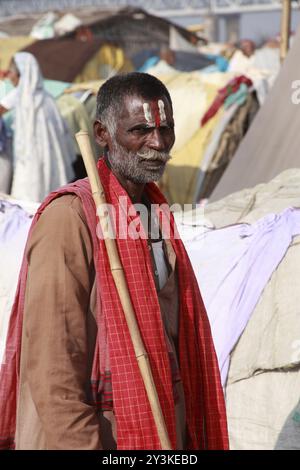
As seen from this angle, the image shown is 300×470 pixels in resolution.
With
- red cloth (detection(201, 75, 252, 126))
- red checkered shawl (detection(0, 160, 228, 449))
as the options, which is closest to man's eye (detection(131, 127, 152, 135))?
red checkered shawl (detection(0, 160, 228, 449))

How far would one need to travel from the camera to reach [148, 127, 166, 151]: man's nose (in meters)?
2.26

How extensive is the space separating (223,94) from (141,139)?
25.0 ft

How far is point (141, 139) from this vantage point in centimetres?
227

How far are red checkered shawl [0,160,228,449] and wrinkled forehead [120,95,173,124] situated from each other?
0.50 feet

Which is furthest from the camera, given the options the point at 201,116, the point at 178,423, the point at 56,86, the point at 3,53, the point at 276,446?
the point at 3,53

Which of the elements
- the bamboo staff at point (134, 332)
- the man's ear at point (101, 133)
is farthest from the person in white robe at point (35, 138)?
the bamboo staff at point (134, 332)

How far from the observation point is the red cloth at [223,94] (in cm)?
960

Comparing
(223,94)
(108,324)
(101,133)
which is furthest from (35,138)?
(108,324)

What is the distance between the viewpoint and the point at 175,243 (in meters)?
2.41

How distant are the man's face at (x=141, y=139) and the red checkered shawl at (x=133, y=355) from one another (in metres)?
0.06

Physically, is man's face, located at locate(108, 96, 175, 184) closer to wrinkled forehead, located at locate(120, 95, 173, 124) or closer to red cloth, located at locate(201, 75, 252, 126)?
wrinkled forehead, located at locate(120, 95, 173, 124)

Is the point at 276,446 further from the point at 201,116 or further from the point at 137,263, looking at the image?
the point at 201,116
